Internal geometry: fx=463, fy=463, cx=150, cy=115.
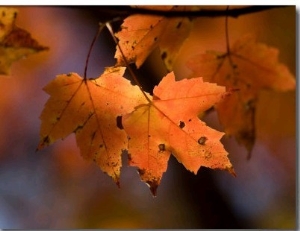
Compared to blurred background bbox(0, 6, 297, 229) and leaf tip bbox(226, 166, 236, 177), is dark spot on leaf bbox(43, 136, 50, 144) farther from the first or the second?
leaf tip bbox(226, 166, 236, 177)

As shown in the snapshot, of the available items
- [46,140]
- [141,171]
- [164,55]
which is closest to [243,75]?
[164,55]

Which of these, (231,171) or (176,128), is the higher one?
(176,128)

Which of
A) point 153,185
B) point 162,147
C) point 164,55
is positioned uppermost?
point 164,55

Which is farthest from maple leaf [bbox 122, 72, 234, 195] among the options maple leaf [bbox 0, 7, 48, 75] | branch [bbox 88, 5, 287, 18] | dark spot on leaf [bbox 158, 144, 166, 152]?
maple leaf [bbox 0, 7, 48, 75]

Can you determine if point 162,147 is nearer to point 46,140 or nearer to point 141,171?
point 141,171
